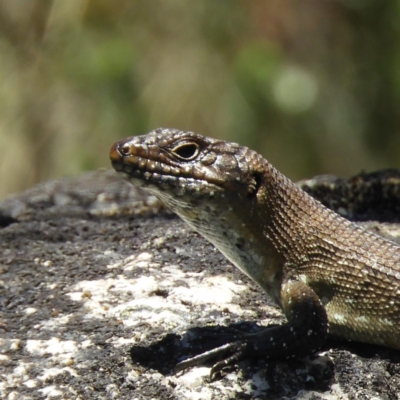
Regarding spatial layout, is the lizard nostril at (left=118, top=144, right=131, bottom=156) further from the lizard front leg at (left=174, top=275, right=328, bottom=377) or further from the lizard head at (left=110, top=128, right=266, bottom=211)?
the lizard front leg at (left=174, top=275, right=328, bottom=377)

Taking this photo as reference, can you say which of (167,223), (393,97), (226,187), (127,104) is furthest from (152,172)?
(393,97)

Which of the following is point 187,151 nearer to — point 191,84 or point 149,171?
point 149,171

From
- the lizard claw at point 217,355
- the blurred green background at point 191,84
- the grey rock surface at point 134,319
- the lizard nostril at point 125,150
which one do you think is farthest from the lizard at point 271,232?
the blurred green background at point 191,84

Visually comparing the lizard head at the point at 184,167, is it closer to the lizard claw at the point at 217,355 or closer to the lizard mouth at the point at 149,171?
the lizard mouth at the point at 149,171

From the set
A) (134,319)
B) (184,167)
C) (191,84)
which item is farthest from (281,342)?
(191,84)

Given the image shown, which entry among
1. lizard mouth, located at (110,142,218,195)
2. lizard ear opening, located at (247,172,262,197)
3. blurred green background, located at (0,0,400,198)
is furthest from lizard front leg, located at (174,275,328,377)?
blurred green background, located at (0,0,400,198)
